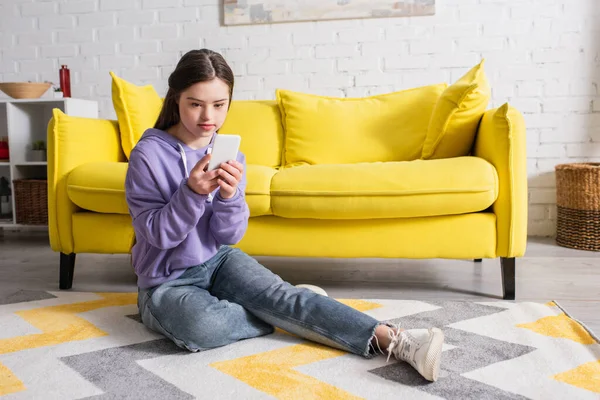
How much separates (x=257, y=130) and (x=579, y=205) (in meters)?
1.57

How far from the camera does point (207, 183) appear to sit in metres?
1.39

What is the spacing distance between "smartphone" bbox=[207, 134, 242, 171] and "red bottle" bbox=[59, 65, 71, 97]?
2.29 meters

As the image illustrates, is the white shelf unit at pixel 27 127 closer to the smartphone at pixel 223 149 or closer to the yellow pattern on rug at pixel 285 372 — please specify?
the smartphone at pixel 223 149

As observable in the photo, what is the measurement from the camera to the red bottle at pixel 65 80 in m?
3.31

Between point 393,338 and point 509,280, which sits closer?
point 393,338

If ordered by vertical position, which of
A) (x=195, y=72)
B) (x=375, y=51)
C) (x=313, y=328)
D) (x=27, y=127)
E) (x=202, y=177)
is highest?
(x=375, y=51)

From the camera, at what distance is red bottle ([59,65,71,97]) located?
10.9 feet

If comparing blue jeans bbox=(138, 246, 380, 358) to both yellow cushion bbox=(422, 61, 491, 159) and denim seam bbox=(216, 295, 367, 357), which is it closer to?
denim seam bbox=(216, 295, 367, 357)

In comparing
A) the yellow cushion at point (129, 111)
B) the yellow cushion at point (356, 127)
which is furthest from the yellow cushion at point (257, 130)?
the yellow cushion at point (129, 111)

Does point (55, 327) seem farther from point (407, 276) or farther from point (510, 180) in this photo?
point (510, 180)

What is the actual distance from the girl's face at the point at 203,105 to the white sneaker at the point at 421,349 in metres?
0.67

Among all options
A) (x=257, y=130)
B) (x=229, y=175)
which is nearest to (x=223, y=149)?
(x=229, y=175)

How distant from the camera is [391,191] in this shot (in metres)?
1.97

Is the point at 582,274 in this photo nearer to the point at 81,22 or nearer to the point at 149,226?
the point at 149,226
